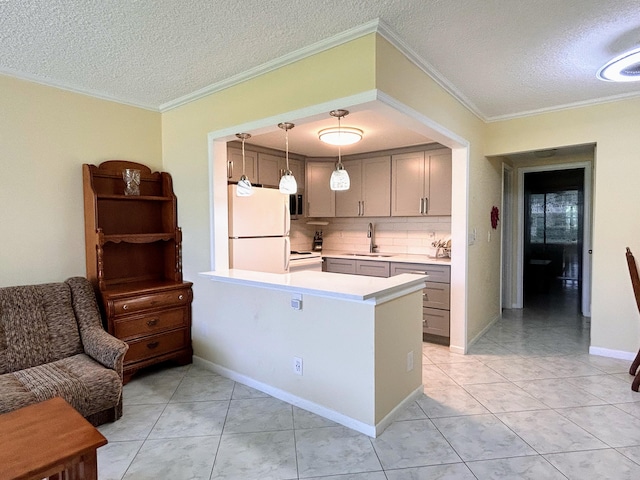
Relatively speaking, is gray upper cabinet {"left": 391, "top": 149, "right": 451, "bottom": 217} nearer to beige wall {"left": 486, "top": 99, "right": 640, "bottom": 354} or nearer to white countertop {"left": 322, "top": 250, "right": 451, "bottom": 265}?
white countertop {"left": 322, "top": 250, "right": 451, "bottom": 265}

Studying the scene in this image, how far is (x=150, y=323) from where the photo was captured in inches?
121

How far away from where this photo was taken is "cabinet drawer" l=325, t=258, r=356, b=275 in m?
4.55

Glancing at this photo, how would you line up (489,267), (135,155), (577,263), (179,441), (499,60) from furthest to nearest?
(577,263)
(489,267)
(135,155)
(499,60)
(179,441)

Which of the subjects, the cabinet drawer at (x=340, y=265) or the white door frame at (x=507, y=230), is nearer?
the cabinet drawer at (x=340, y=265)

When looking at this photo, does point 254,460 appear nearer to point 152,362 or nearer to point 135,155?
point 152,362

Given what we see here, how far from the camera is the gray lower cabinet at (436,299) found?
12.5ft

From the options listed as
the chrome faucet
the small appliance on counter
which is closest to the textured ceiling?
the chrome faucet

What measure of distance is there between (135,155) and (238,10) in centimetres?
206

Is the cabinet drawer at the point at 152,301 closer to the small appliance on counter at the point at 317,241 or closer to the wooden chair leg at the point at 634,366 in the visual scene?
the small appliance on counter at the point at 317,241

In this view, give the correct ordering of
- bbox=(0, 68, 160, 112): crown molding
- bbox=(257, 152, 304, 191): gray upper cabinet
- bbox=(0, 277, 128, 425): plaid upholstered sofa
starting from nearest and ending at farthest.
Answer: bbox=(0, 277, 128, 425): plaid upholstered sofa
bbox=(0, 68, 160, 112): crown molding
bbox=(257, 152, 304, 191): gray upper cabinet

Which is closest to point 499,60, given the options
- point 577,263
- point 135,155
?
point 135,155

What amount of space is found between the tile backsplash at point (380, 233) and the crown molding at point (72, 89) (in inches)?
99.9

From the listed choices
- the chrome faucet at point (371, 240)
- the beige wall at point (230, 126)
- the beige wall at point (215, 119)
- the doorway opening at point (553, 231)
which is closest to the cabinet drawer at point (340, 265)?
the chrome faucet at point (371, 240)

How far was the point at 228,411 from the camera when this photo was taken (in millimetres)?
2498
